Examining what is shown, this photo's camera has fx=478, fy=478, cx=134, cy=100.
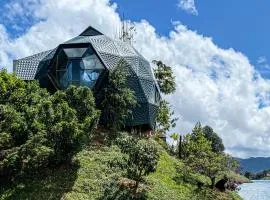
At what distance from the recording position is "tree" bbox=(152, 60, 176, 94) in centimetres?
5375

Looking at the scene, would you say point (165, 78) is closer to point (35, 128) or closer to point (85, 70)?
point (85, 70)

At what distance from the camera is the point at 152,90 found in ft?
145

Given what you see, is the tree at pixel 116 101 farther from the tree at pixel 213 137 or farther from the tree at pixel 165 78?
the tree at pixel 213 137

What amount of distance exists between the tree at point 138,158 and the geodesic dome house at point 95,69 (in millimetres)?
11840

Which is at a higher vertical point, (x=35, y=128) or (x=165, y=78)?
(x=165, y=78)

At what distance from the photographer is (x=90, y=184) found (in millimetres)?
27531

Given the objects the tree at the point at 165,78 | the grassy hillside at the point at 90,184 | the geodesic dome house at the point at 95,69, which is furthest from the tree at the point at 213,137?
the grassy hillside at the point at 90,184

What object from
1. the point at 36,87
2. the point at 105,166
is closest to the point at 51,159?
the point at 105,166

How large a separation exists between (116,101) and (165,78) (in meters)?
16.9

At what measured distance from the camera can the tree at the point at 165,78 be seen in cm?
5375

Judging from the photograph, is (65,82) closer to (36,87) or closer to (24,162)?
(36,87)

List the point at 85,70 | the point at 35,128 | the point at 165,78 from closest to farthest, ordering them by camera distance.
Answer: the point at 35,128
the point at 85,70
the point at 165,78

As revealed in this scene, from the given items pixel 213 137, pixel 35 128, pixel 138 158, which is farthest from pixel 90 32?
pixel 213 137

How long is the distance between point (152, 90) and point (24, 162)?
1860cm
